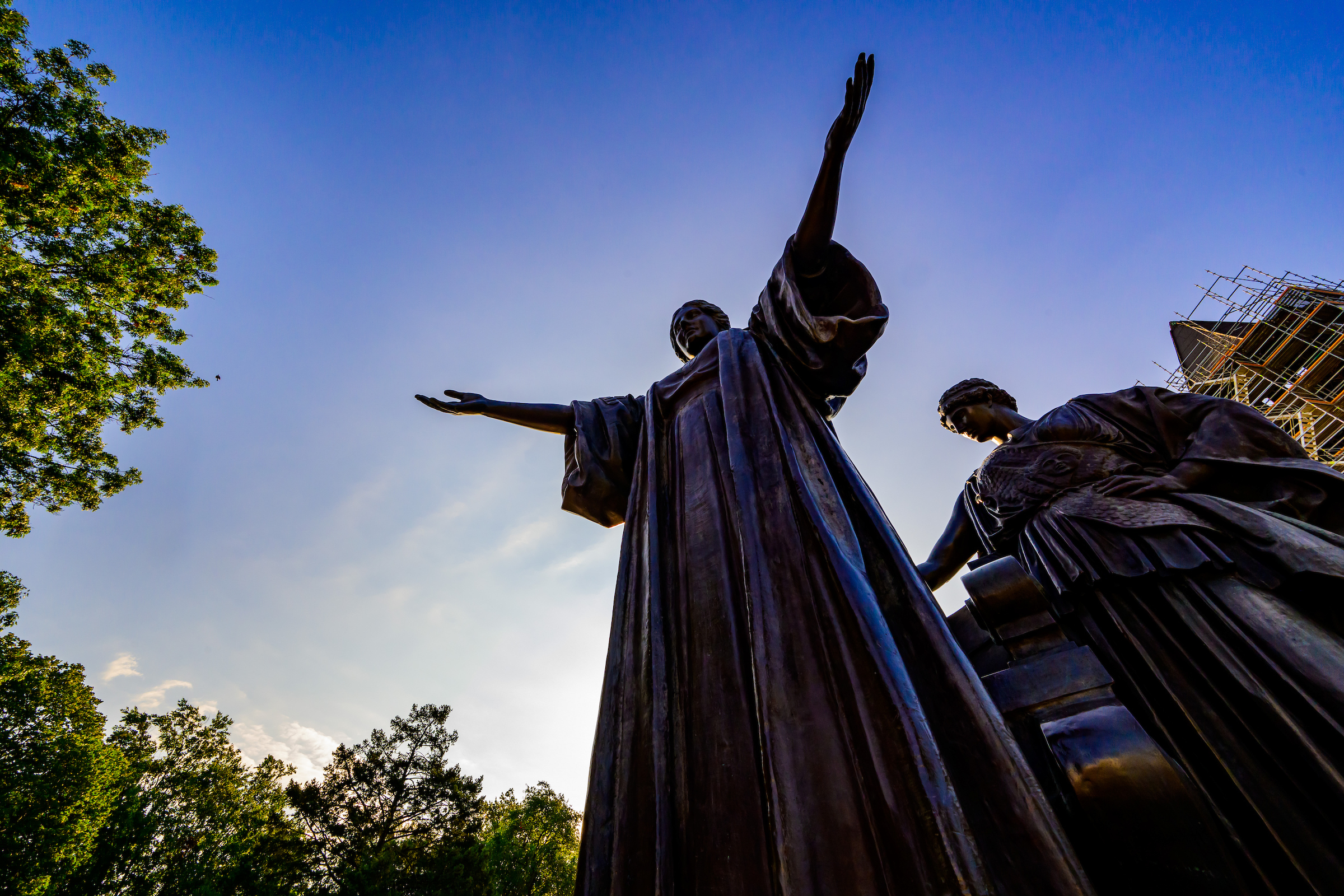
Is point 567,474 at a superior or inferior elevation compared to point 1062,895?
superior

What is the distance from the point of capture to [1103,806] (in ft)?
4.98

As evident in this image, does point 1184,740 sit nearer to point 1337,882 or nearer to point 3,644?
point 1337,882

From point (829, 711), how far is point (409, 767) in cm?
2257

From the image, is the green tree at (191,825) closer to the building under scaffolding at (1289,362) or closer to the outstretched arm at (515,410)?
the outstretched arm at (515,410)

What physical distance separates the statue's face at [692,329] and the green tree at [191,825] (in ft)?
68.3

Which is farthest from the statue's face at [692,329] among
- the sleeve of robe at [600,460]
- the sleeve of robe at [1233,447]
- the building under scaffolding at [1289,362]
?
the building under scaffolding at [1289,362]

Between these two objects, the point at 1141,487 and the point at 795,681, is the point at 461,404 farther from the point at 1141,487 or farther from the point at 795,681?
the point at 1141,487

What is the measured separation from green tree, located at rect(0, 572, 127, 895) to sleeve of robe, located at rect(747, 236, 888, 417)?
18869 mm

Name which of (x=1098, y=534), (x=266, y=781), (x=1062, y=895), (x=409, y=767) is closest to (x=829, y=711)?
(x=1062, y=895)

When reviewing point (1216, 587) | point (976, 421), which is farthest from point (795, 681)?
point (976, 421)

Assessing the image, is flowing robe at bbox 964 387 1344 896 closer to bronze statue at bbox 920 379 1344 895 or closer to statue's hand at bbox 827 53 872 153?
bronze statue at bbox 920 379 1344 895

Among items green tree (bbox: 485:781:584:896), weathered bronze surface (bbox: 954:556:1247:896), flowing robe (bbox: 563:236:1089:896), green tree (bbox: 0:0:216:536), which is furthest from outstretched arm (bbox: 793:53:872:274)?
green tree (bbox: 485:781:584:896)

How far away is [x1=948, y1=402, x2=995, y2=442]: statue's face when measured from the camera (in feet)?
13.0

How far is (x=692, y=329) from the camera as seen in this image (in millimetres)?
4055
